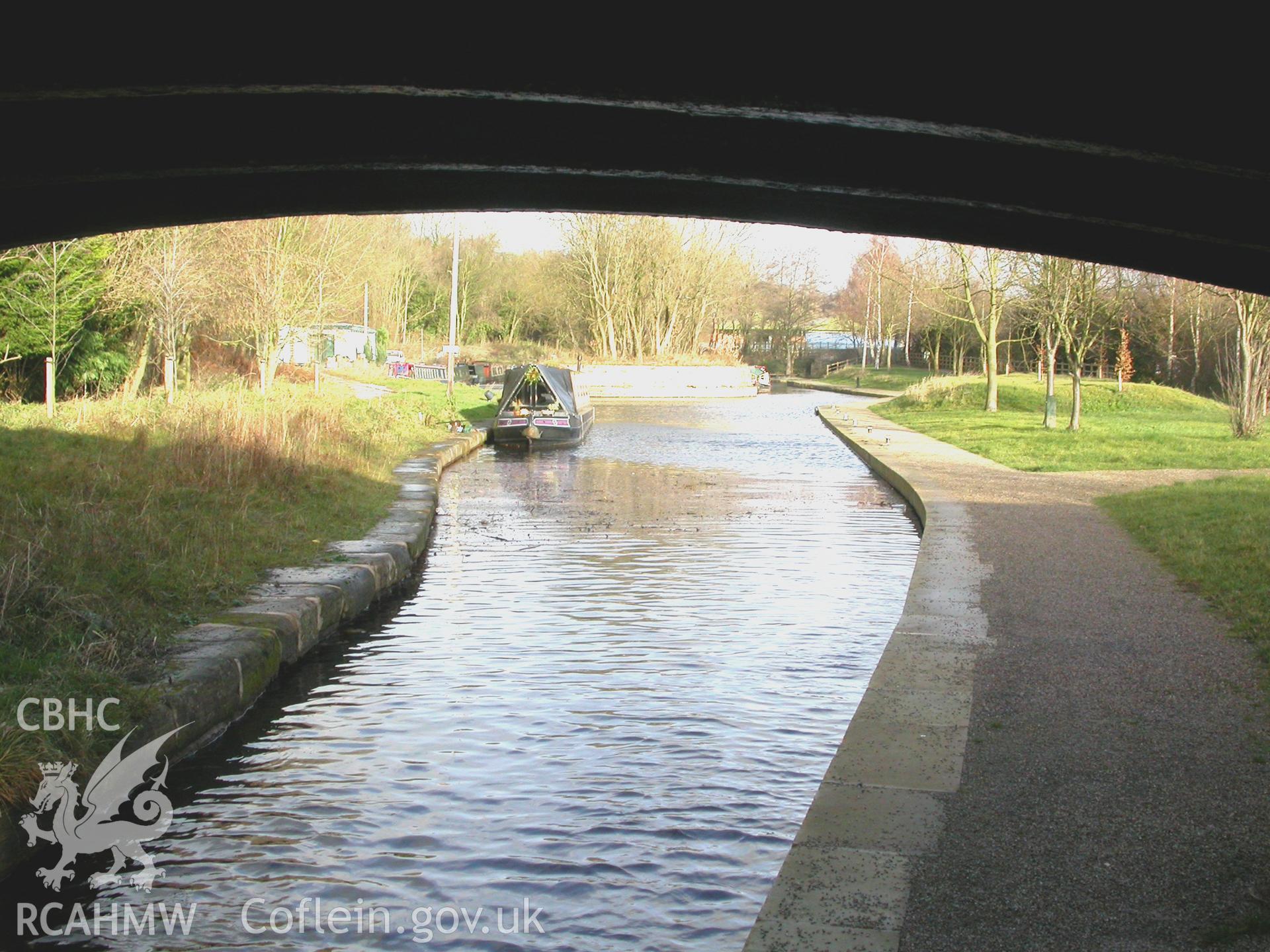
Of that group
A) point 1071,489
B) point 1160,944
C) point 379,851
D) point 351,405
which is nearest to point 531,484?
point 351,405

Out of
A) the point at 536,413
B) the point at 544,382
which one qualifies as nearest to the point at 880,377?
the point at 544,382

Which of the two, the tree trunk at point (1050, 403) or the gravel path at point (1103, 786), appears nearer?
the gravel path at point (1103, 786)

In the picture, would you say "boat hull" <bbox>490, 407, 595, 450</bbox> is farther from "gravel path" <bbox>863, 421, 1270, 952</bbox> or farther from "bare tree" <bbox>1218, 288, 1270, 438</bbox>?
→ "gravel path" <bbox>863, 421, 1270, 952</bbox>

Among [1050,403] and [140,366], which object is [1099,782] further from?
[1050,403]

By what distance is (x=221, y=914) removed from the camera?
5363 mm

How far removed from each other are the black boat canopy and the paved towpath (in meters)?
19.2

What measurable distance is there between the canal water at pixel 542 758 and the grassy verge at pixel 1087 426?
398 inches

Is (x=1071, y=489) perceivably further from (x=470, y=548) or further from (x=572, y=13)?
(x=572, y=13)

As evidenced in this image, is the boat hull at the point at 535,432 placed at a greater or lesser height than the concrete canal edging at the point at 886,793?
greater

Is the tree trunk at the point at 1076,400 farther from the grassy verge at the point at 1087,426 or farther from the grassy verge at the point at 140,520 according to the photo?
the grassy verge at the point at 140,520

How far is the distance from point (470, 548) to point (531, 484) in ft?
22.4

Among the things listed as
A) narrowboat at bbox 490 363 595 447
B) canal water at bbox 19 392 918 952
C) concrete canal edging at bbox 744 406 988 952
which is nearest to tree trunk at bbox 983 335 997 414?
narrowboat at bbox 490 363 595 447

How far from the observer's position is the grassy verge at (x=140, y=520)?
6.86 meters

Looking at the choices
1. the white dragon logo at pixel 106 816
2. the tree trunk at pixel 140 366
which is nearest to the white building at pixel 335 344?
the tree trunk at pixel 140 366
